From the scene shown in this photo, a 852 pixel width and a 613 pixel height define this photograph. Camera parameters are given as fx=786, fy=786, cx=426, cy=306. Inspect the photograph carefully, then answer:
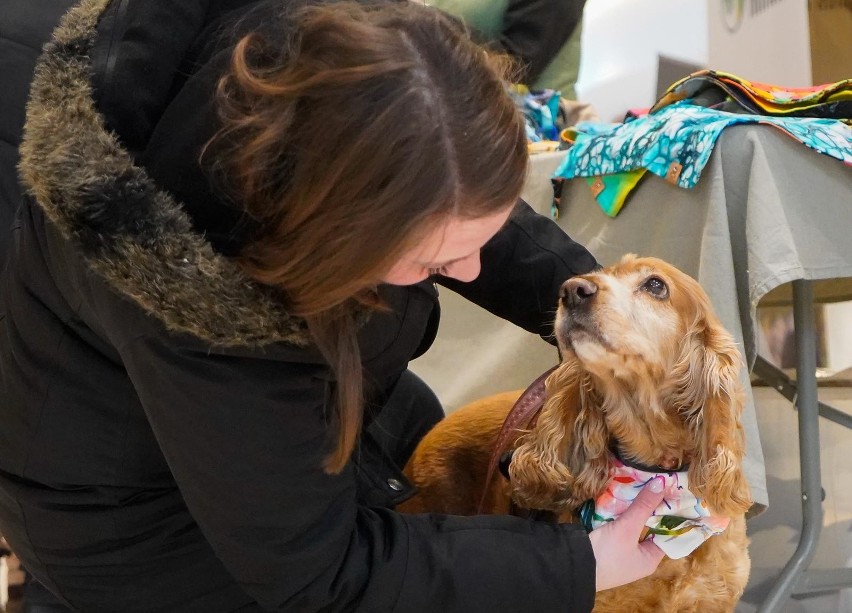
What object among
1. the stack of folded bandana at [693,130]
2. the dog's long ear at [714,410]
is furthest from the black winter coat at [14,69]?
the dog's long ear at [714,410]

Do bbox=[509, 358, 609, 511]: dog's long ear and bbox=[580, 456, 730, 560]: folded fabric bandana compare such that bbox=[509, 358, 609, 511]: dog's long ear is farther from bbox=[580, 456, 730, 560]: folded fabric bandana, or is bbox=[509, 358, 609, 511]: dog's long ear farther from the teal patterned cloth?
the teal patterned cloth

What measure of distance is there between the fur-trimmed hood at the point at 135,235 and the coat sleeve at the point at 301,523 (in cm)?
5

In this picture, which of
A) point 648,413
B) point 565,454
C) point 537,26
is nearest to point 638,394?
point 648,413

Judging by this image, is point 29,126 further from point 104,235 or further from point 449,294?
point 449,294

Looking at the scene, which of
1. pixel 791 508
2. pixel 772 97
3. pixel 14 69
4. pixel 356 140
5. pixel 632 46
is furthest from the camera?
pixel 632 46

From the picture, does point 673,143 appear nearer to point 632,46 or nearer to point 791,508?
point 791,508

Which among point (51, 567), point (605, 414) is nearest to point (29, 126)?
point (51, 567)

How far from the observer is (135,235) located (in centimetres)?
86

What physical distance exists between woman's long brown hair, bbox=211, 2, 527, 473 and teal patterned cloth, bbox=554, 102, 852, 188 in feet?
2.05

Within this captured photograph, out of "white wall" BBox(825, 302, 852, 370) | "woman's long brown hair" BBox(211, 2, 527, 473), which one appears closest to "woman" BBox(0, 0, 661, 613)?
"woman's long brown hair" BBox(211, 2, 527, 473)

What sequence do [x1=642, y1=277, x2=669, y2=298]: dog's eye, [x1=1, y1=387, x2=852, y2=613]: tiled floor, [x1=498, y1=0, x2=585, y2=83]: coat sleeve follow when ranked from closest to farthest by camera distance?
[x1=642, y1=277, x2=669, y2=298]: dog's eye
[x1=1, y1=387, x2=852, y2=613]: tiled floor
[x1=498, y1=0, x2=585, y2=83]: coat sleeve

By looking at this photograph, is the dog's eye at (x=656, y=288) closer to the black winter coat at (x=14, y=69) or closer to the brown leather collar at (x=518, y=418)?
the brown leather collar at (x=518, y=418)

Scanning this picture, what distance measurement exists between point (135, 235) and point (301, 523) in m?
0.40

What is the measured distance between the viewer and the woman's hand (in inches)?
44.7
